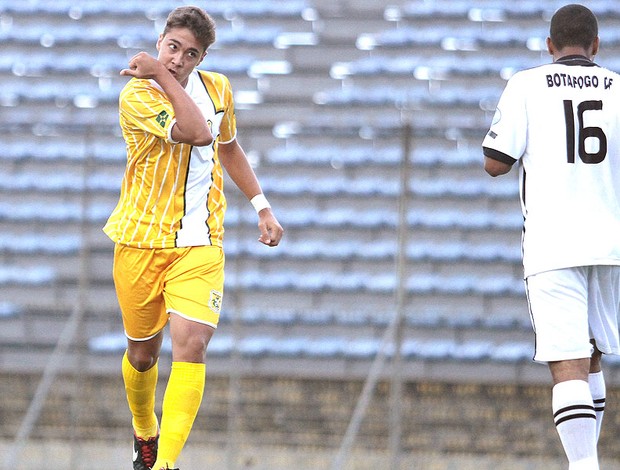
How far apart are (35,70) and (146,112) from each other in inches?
303

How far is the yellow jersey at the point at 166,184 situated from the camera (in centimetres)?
456

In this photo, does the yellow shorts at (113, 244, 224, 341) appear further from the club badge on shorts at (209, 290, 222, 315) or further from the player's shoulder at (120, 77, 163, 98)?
the player's shoulder at (120, 77, 163, 98)

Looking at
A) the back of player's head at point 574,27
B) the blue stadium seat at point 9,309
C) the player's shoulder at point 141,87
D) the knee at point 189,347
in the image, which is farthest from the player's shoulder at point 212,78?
the blue stadium seat at point 9,309

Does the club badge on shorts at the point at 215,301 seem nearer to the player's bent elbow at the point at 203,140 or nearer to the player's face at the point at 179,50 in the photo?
the player's bent elbow at the point at 203,140

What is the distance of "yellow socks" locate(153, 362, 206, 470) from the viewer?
432 centimetres

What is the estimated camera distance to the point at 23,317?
337 inches

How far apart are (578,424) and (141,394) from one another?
181 centimetres

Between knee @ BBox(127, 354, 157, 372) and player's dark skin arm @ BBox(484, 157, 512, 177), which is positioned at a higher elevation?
player's dark skin arm @ BBox(484, 157, 512, 177)

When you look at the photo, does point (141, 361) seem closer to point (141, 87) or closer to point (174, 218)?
point (174, 218)

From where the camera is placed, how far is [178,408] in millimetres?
4406

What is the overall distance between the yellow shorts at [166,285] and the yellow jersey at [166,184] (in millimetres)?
47

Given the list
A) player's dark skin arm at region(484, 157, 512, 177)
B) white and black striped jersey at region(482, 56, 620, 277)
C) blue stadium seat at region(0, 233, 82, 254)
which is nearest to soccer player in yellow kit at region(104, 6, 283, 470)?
player's dark skin arm at region(484, 157, 512, 177)

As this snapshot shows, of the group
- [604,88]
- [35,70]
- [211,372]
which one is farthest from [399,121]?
[604,88]

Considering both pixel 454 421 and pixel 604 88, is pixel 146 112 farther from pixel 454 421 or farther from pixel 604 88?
pixel 454 421
